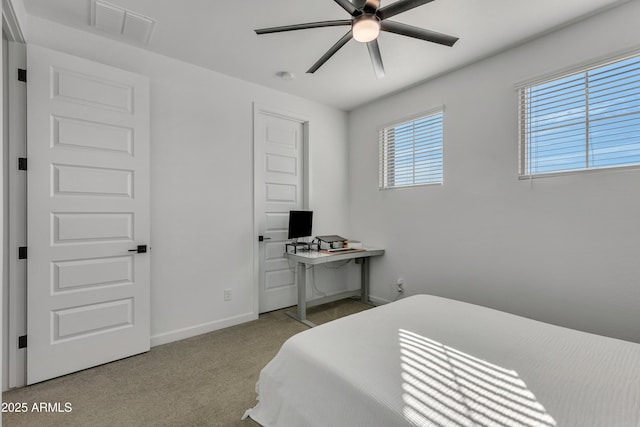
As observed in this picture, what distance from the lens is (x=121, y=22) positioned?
227 centimetres

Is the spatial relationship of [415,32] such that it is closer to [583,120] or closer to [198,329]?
[583,120]

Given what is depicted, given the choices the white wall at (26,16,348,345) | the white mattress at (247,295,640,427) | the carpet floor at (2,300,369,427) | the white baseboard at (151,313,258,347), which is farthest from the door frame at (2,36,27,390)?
the white mattress at (247,295,640,427)

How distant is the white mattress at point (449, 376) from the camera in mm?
991

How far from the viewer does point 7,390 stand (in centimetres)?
201

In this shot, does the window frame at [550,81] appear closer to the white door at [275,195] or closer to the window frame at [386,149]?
the window frame at [386,149]

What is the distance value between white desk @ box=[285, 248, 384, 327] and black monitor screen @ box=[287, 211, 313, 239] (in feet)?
0.80

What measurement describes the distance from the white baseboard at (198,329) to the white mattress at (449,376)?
4.86 feet

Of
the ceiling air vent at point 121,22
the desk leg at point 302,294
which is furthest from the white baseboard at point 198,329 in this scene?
the ceiling air vent at point 121,22

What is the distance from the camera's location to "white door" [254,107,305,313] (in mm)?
3443

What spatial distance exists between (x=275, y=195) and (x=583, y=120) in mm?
2992

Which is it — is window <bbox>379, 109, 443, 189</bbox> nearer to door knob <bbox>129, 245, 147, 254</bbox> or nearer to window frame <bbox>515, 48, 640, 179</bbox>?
window frame <bbox>515, 48, 640, 179</bbox>

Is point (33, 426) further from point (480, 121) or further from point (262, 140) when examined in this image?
point (480, 121)

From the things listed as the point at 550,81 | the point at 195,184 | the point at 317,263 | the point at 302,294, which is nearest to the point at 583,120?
the point at 550,81

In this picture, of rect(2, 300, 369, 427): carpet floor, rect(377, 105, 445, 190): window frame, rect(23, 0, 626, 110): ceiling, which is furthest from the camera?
rect(377, 105, 445, 190): window frame
